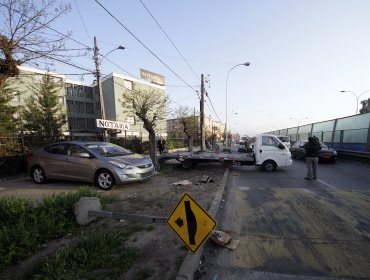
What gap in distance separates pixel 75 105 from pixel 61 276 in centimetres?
5500

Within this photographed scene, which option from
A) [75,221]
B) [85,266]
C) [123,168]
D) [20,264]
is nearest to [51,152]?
[123,168]

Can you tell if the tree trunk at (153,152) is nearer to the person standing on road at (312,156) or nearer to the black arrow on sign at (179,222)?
the person standing on road at (312,156)

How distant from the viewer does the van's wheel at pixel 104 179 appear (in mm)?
8555

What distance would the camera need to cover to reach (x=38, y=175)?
9578mm

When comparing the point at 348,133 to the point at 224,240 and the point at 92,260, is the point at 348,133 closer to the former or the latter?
the point at 224,240

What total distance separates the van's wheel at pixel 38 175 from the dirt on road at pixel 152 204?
0.23m

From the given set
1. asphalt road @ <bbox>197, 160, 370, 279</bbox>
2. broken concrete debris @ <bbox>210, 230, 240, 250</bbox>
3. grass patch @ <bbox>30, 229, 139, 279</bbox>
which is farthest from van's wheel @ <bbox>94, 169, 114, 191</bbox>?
broken concrete debris @ <bbox>210, 230, 240, 250</bbox>

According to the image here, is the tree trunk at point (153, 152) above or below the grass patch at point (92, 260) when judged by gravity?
above

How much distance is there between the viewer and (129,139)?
77.5 ft

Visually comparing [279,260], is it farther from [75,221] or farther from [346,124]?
[346,124]

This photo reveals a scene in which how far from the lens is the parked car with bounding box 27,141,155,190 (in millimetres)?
8602

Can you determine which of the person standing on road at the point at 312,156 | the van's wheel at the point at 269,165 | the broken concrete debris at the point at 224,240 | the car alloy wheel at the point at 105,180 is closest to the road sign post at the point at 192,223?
the broken concrete debris at the point at 224,240

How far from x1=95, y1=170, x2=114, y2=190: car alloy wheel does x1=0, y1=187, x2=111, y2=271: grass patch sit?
7.10 ft

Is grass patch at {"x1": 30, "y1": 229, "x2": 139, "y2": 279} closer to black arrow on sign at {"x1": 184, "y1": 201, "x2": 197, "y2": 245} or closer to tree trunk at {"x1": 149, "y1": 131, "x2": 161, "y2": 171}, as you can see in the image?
black arrow on sign at {"x1": 184, "y1": 201, "x2": 197, "y2": 245}
